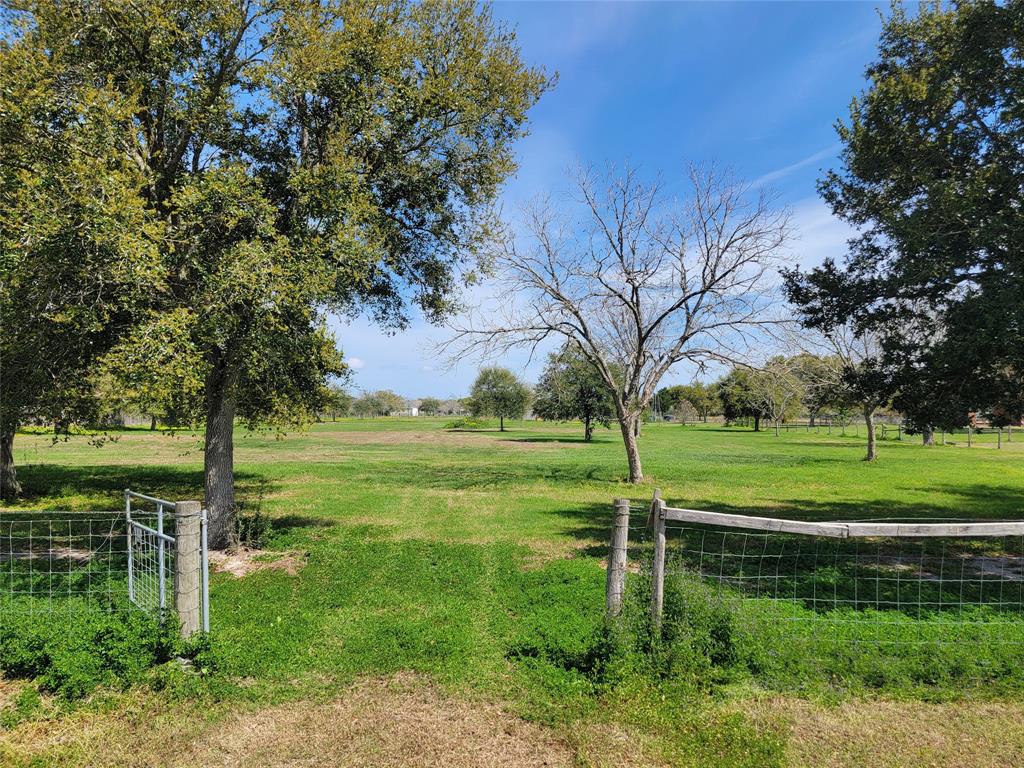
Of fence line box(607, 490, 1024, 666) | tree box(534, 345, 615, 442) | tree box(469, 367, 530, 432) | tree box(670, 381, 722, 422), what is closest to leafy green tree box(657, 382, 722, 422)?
tree box(670, 381, 722, 422)

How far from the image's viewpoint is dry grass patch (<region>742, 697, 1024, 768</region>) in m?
3.83

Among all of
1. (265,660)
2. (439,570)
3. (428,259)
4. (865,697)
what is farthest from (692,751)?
(428,259)

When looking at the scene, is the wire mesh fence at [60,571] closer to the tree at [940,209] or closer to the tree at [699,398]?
the tree at [940,209]

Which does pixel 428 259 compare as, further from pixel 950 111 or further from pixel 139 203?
pixel 950 111

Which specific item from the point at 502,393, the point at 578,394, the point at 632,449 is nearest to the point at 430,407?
the point at 502,393

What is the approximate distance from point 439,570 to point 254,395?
6.23 metres

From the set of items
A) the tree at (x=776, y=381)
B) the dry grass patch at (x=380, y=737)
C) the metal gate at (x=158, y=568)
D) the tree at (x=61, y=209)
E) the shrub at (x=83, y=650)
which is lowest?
the dry grass patch at (x=380, y=737)

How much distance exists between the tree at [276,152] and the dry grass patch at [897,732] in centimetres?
760

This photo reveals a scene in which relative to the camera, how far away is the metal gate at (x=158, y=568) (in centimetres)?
533

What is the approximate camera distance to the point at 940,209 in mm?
8961

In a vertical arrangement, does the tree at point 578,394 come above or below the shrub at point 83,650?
above

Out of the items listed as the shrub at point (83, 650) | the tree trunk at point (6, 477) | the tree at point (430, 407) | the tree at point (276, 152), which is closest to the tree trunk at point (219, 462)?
the tree at point (276, 152)

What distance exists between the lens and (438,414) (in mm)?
187000

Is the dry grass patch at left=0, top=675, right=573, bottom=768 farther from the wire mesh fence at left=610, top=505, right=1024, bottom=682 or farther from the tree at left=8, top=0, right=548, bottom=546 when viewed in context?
the tree at left=8, top=0, right=548, bottom=546
